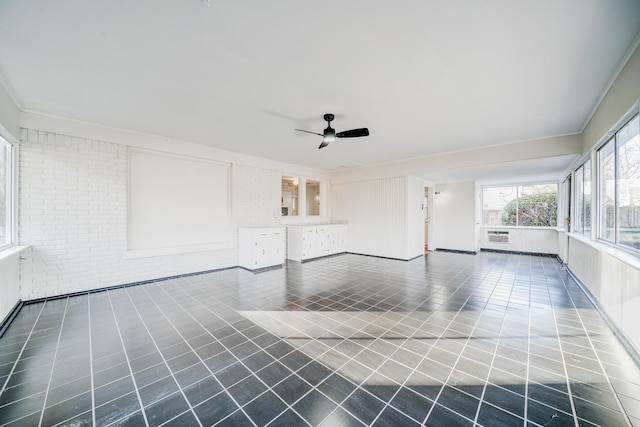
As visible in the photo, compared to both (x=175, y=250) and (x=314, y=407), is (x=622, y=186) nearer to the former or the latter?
(x=314, y=407)

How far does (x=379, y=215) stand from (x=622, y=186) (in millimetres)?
4920

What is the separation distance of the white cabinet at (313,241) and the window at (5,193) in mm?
4995

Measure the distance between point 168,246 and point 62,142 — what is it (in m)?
2.31

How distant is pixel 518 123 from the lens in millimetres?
A: 4113

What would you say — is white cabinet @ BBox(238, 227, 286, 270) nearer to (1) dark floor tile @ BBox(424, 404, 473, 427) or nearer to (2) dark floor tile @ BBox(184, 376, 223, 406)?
(2) dark floor tile @ BBox(184, 376, 223, 406)

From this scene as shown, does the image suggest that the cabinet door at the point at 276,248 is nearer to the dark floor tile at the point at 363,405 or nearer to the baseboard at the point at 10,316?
the baseboard at the point at 10,316

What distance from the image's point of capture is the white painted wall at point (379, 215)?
7.00 m

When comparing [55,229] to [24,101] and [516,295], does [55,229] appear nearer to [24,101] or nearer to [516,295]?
[24,101]

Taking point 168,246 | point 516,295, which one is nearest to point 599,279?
point 516,295

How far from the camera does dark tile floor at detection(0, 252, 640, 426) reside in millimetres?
1657

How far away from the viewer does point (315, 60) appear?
2.47 metres

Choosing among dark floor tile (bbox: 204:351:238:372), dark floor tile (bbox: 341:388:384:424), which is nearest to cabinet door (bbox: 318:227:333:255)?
dark floor tile (bbox: 204:351:238:372)

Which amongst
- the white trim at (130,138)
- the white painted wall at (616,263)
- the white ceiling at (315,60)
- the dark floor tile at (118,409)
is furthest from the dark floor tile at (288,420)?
the white trim at (130,138)

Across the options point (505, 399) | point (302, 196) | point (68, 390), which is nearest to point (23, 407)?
point (68, 390)
